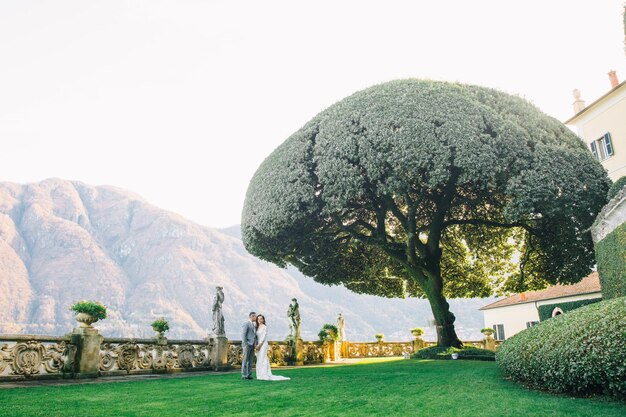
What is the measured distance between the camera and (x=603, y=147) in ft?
95.3

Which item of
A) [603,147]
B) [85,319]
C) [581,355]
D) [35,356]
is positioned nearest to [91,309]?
[85,319]

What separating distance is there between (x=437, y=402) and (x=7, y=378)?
35.0 ft

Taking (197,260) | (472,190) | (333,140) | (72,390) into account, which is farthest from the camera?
(197,260)

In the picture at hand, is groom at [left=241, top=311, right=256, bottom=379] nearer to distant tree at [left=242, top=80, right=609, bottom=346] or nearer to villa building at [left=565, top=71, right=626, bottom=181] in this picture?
distant tree at [left=242, top=80, right=609, bottom=346]

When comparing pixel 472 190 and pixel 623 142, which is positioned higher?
pixel 623 142

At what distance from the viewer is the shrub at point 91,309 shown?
13.6 m

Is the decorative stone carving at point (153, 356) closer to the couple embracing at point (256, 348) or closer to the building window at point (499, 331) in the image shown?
the couple embracing at point (256, 348)

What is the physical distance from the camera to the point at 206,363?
1811cm

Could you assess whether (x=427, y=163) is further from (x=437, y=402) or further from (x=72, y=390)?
(x=72, y=390)

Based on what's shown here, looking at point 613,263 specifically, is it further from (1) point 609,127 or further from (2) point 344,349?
(2) point 344,349

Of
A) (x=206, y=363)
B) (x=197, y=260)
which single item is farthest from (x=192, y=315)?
(x=206, y=363)

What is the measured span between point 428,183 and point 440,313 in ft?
23.2

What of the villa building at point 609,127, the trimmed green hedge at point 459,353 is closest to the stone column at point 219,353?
the trimmed green hedge at point 459,353

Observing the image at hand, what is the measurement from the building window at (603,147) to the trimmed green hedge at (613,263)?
17611 millimetres
